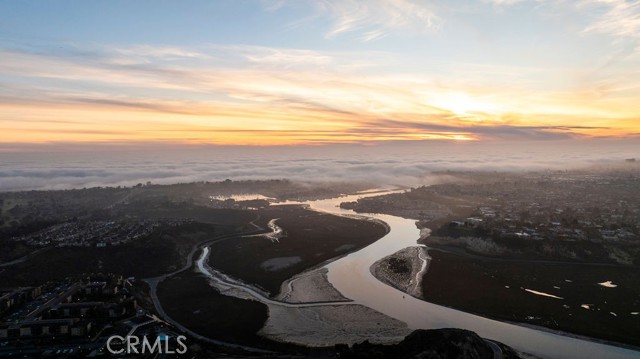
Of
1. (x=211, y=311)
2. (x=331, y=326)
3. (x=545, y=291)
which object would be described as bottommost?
(x=211, y=311)

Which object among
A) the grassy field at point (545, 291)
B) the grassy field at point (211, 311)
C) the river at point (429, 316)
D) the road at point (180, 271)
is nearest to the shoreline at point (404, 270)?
the river at point (429, 316)

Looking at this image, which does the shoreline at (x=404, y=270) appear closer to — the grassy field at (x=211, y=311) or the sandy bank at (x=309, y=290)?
the sandy bank at (x=309, y=290)

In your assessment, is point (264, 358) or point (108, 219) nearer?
point (264, 358)

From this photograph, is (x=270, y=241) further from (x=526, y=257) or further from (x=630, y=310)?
(x=630, y=310)

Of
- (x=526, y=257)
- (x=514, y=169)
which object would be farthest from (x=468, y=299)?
(x=514, y=169)

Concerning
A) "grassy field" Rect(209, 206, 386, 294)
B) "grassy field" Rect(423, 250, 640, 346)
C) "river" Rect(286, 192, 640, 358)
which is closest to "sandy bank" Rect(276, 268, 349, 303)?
"river" Rect(286, 192, 640, 358)

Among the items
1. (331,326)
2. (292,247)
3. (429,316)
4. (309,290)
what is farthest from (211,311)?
(292,247)

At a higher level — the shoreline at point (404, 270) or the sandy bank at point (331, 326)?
the shoreline at point (404, 270)

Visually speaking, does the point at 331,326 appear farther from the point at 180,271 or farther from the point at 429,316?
the point at 180,271

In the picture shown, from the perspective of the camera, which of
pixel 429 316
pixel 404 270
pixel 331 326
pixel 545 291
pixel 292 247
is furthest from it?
pixel 292 247
